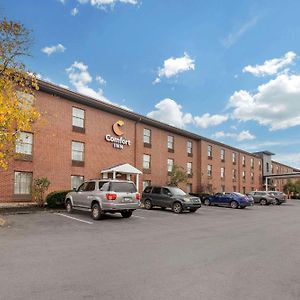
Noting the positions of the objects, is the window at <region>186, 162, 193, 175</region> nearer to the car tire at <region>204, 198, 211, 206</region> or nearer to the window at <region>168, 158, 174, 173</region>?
the window at <region>168, 158, 174, 173</region>

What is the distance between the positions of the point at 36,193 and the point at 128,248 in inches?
538

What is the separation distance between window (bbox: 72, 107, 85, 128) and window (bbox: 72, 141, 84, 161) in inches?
58.6

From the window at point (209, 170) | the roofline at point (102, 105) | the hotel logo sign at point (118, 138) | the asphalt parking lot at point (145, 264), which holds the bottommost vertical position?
the asphalt parking lot at point (145, 264)

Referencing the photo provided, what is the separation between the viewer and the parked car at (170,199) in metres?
20.5

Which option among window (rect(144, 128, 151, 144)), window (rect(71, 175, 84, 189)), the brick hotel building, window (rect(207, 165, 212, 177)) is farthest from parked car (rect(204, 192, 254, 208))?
window (rect(71, 175, 84, 189))

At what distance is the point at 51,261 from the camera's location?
7047mm

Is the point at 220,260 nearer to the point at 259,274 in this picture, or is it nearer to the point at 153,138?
the point at 259,274

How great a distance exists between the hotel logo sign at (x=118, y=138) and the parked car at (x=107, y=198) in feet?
39.0

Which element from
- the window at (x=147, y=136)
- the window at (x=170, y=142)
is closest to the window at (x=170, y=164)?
the window at (x=170, y=142)

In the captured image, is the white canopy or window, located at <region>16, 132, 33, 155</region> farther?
the white canopy

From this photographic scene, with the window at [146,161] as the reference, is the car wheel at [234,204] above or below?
below

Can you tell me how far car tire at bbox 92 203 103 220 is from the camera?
14.7m

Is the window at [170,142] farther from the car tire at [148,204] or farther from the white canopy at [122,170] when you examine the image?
the car tire at [148,204]

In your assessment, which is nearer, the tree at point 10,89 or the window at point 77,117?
the tree at point 10,89
